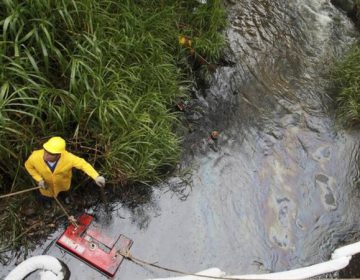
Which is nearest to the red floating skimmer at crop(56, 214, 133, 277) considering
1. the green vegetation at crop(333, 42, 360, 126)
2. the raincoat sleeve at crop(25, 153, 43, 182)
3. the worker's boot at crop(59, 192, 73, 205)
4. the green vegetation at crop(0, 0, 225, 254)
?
the worker's boot at crop(59, 192, 73, 205)

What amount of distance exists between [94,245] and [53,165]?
1025 millimetres

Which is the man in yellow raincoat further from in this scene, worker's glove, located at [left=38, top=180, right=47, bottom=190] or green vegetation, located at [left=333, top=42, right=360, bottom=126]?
green vegetation, located at [left=333, top=42, right=360, bottom=126]

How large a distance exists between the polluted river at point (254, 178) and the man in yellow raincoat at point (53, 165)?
0.68 metres

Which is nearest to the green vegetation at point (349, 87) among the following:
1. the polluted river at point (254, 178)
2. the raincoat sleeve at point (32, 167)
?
the polluted river at point (254, 178)

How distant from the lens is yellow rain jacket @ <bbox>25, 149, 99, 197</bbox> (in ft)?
11.5

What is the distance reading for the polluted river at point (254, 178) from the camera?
14.1ft

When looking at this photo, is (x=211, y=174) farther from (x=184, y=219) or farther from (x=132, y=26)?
(x=132, y=26)

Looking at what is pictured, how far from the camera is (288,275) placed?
4.03 m

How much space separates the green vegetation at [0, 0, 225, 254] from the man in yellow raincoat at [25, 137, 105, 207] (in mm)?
396

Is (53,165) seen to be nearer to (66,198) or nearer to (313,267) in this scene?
(66,198)

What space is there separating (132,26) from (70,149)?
186 cm

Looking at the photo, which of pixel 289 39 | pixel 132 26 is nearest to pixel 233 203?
pixel 132 26

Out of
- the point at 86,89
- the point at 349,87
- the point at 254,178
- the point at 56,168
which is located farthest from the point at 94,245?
the point at 349,87

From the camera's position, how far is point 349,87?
5.94 meters
